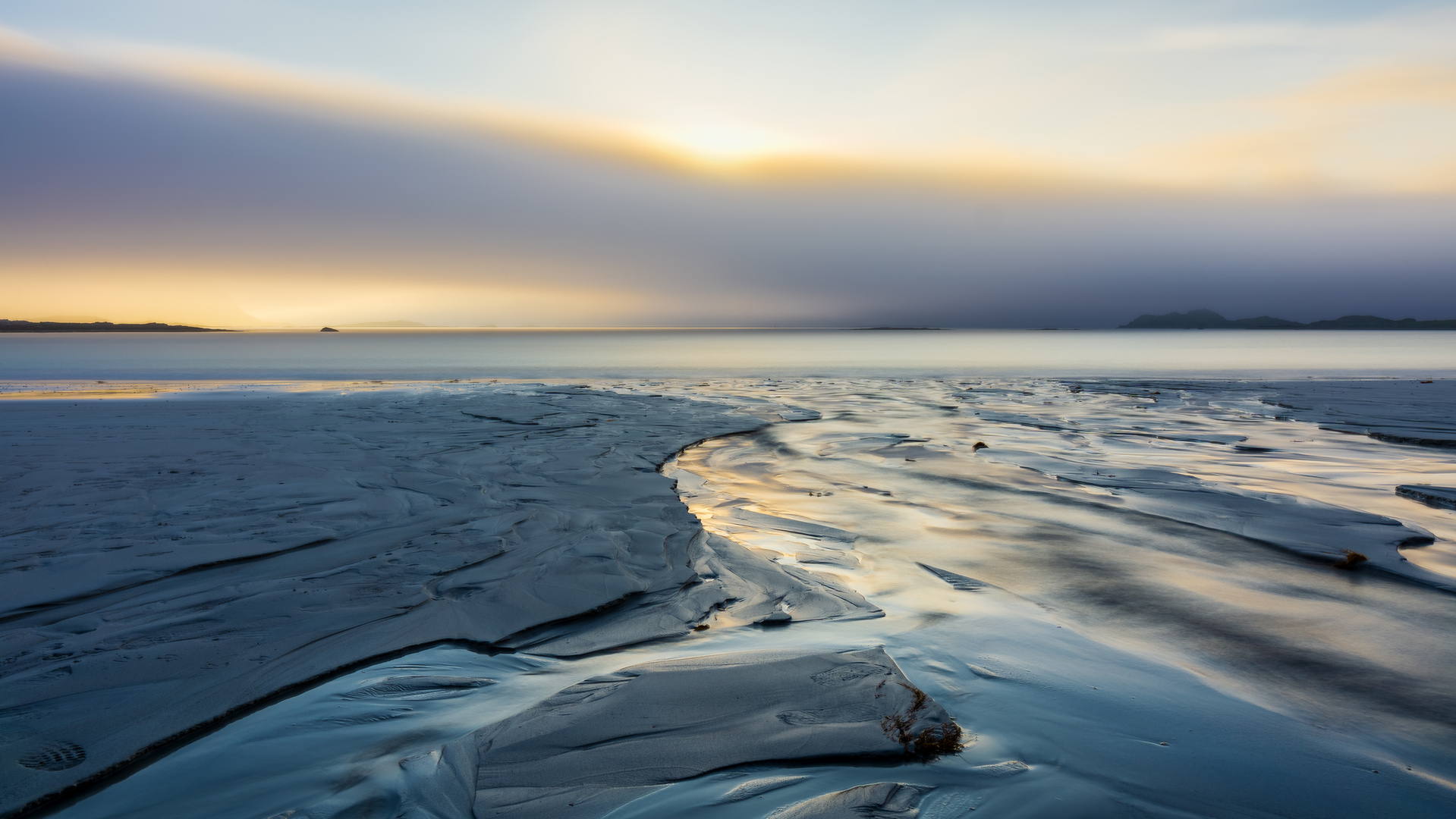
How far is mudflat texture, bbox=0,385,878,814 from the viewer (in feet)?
12.2

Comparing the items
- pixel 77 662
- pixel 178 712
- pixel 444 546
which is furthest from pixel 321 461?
pixel 178 712

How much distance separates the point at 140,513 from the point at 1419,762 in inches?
393

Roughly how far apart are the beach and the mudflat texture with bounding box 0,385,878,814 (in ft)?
0.11

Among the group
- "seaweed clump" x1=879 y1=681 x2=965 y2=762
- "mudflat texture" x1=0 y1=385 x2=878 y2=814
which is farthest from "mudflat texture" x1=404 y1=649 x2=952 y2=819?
"mudflat texture" x1=0 y1=385 x2=878 y2=814

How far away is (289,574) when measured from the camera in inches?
215

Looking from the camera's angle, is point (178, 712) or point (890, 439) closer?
point (178, 712)

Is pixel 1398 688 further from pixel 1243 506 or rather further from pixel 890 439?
pixel 890 439

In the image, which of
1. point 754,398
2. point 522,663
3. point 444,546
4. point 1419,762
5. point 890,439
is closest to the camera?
point 1419,762

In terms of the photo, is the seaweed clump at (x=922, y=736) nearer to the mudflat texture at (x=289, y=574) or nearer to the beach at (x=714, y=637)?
the beach at (x=714, y=637)

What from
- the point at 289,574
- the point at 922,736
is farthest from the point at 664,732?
the point at 289,574

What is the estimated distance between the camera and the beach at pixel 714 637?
2.97 meters

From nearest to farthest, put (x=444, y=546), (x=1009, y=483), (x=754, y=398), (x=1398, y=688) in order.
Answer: (x=1398, y=688)
(x=444, y=546)
(x=1009, y=483)
(x=754, y=398)

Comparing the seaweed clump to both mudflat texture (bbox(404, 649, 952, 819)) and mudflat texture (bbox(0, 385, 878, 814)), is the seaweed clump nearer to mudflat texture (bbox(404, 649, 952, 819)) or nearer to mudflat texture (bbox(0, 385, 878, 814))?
mudflat texture (bbox(404, 649, 952, 819))

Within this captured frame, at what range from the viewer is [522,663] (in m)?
4.17
